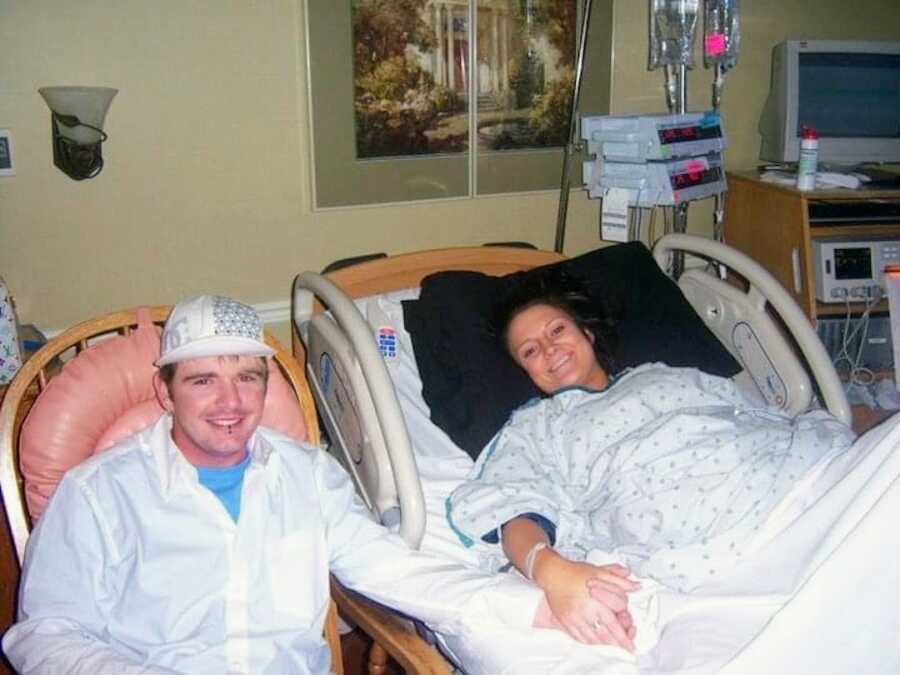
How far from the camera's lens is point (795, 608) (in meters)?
1.20

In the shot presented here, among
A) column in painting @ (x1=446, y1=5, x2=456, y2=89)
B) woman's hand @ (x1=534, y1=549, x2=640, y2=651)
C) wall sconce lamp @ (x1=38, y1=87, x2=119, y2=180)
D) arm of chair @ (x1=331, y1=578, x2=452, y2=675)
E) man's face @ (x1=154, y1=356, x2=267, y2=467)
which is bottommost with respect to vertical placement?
arm of chair @ (x1=331, y1=578, x2=452, y2=675)

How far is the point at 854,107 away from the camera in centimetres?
298

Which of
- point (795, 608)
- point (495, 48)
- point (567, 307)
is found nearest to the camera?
point (795, 608)

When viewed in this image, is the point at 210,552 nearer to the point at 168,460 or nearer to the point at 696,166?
the point at 168,460

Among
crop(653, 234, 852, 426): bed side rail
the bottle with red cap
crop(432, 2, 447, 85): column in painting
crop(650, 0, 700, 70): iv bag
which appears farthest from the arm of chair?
crop(650, 0, 700, 70): iv bag

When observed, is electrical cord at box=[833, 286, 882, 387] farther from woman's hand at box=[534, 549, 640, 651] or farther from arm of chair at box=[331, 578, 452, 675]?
arm of chair at box=[331, 578, 452, 675]

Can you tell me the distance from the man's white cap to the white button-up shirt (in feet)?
0.53

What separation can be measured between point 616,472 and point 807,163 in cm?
154

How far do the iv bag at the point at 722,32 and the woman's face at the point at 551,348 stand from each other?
4.83 ft

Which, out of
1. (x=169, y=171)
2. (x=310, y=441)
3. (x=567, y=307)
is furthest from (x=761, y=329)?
(x=169, y=171)

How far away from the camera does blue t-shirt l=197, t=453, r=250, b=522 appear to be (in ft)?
4.88

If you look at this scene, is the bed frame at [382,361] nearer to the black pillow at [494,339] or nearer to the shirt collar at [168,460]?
the black pillow at [494,339]

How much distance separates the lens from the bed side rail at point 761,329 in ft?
6.18

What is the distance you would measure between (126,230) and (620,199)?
153 centimetres
